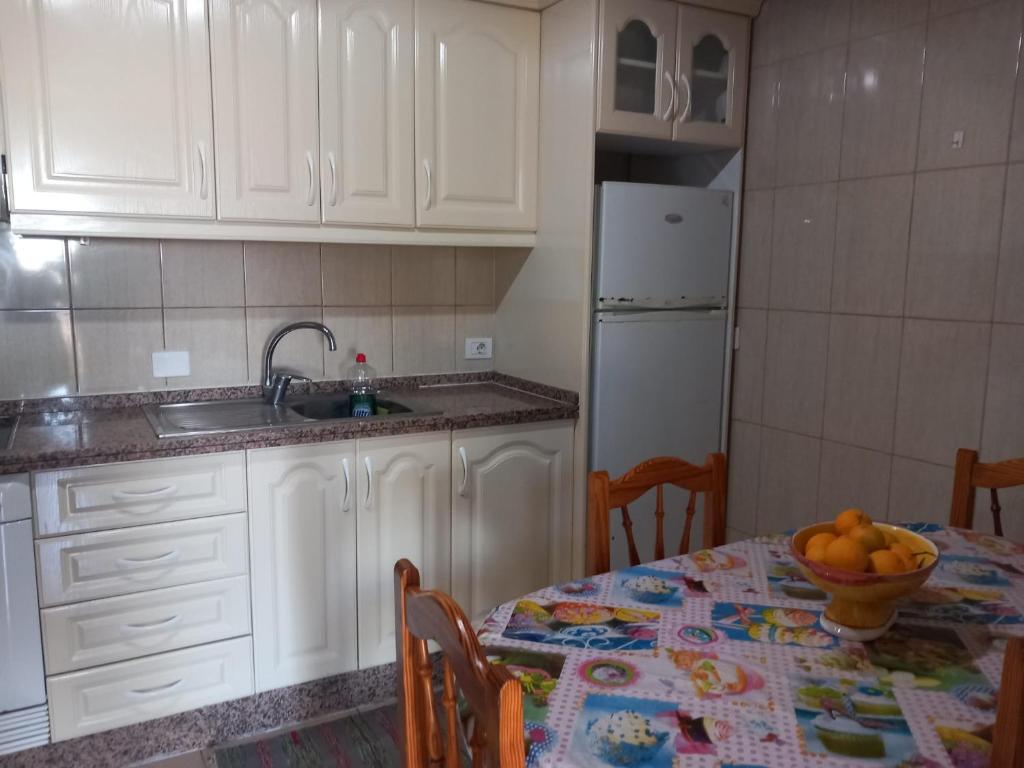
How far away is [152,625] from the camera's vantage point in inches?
81.3

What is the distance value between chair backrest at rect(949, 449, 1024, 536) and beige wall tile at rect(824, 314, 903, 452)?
0.55 m

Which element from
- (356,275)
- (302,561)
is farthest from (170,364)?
(302,561)

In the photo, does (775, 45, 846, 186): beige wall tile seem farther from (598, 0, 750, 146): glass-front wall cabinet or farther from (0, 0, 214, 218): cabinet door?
(0, 0, 214, 218): cabinet door

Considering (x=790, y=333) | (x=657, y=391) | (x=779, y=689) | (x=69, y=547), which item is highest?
(x=790, y=333)

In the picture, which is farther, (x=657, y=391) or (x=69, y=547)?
(x=657, y=391)

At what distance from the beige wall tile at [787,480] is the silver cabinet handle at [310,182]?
5.29ft

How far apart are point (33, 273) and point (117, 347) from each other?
29 cm

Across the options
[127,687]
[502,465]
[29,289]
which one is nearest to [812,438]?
[502,465]

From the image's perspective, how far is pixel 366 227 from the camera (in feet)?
7.90

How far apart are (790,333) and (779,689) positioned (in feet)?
5.57

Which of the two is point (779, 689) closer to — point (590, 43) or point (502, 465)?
point (502, 465)

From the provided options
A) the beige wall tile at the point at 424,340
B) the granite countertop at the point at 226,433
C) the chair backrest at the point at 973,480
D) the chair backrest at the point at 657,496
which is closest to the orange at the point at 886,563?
the chair backrest at the point at 657,496

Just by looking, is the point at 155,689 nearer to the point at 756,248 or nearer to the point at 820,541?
the point at 820,541

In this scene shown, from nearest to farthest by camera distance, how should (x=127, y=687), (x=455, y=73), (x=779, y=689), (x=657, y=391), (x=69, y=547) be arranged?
1. (x=779, y=689)
2. (x=69, y=547)
3. (x=127, y=687)
4. (x=455, y=73)
5. (x=657, y=391)
